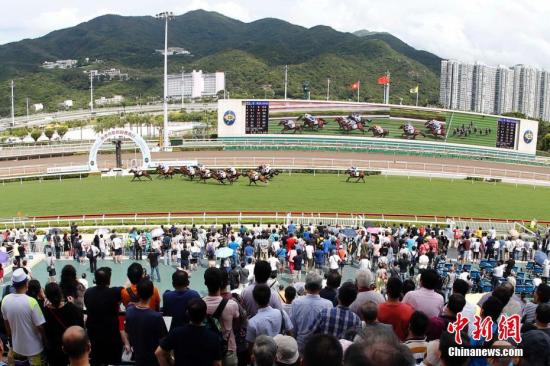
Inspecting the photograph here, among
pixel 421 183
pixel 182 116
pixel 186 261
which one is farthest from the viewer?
pixel 182 116

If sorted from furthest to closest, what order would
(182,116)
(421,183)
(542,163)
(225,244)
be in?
(182,116), (542,163), (421,183), (225,244)

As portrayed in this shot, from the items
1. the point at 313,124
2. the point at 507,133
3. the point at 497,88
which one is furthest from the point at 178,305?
the point at 497,88

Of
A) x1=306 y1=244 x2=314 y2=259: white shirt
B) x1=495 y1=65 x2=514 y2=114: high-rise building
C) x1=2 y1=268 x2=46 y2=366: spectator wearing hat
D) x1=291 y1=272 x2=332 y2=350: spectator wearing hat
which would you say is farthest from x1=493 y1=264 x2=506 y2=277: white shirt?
x1=495 y1=65 x2=514 y2=114: high-rise building

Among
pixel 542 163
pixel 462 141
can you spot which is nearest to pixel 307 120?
pixel 462 141

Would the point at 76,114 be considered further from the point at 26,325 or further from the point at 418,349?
the point at 418,349

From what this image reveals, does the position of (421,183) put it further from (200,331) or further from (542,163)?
(200,331)

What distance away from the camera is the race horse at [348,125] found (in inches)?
2206

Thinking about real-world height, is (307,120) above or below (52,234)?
above

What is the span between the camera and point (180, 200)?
30.0 m

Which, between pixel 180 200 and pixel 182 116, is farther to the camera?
pixel 182 116

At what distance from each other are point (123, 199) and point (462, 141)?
122 feet

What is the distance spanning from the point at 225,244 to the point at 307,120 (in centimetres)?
3890

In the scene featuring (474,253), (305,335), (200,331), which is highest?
(200,331)

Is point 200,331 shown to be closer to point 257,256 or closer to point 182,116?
point 257,256
